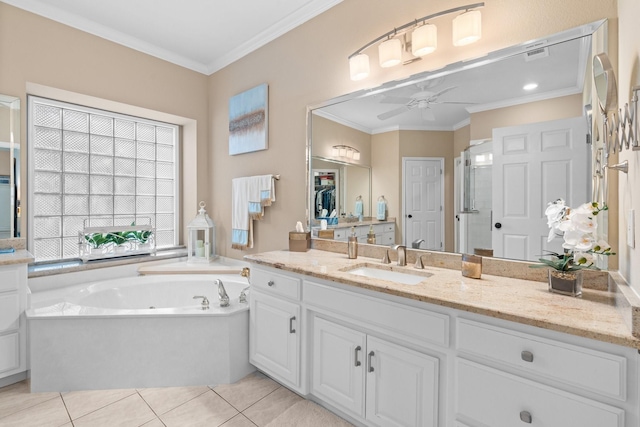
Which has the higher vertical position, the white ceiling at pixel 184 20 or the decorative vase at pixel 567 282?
the white ceiling at pixel 184 20

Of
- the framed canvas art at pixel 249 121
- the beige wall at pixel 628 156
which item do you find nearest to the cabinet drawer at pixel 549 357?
the beige wall at pixel 628 156

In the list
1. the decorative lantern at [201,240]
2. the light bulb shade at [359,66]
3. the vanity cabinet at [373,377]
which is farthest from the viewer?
the decorative lantern at [201,240]

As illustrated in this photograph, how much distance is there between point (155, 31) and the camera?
2.87 meters

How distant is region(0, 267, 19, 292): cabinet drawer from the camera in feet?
6.65

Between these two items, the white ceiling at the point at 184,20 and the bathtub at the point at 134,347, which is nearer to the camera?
the bathtub at the point at 134,347

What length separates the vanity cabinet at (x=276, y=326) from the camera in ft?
6.19

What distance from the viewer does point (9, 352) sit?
207 centimetres

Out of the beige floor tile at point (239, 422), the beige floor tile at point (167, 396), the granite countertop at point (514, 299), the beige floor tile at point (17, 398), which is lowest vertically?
the beige floor tile at point (239, 422)

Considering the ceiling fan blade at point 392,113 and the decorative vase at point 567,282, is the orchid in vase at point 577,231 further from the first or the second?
the ceiling fan blade at point 392,113

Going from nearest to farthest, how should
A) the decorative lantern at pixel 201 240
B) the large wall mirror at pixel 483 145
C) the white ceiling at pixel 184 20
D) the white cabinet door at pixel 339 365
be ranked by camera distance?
1. the large wall mirror at pixel 483 145
2. the white cabinet door at pixel 339 365
3. the white ceiling at pixel 184 20
4. the decorative lantern at pixel 201 240

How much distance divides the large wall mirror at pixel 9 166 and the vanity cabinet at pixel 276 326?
1928 millimetres

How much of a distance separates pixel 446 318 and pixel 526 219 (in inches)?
28.1

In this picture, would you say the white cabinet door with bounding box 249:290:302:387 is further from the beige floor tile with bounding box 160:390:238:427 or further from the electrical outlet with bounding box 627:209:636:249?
the electrical outlet with bounding box 627:209:636:249

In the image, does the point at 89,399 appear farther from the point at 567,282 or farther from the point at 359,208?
the point at 567,282
